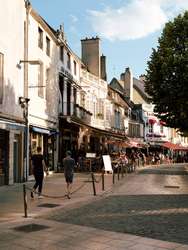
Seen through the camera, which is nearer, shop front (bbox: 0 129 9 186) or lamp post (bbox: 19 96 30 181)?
shop front (bbox: 0 129 9 186)

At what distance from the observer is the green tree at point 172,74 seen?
32.2 meters

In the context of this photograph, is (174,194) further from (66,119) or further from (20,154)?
(66,119)

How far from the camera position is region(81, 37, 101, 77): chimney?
4319 centimetres

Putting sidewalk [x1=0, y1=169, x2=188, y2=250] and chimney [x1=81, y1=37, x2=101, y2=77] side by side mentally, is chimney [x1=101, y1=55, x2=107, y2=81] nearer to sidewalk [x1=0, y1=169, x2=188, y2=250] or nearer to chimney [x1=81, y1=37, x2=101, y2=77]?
chimney [x1=81, y1=37, x2=101, y2=77]

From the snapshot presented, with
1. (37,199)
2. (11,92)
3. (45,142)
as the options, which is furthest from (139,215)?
(45,142)

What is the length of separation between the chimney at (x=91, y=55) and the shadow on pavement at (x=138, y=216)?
2802cm

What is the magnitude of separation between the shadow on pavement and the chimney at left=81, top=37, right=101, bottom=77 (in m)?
28.0

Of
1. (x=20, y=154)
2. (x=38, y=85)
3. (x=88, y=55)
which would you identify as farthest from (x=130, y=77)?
(x=20, y=154)

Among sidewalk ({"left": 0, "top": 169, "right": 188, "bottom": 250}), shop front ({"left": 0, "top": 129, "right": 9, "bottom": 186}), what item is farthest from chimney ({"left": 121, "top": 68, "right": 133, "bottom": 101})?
sidewalk ({"left": 0, "top": 169, "right": 188, "bottom": 250})

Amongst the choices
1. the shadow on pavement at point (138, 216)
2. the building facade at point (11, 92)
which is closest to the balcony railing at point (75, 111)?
the building facade at point (11, 92)

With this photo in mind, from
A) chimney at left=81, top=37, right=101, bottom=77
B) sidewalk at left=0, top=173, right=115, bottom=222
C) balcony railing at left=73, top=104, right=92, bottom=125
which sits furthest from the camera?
chimney at left=81, top=37, right=101, bottom=77

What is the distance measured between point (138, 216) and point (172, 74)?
21.6 m

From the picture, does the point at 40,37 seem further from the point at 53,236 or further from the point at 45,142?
the point at 53,236

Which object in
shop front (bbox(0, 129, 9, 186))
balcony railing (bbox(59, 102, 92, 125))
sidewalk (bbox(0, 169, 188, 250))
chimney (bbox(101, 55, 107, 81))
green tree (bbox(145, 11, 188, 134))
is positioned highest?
chimney (bbox(101, 55, 107, 81))
